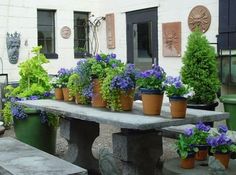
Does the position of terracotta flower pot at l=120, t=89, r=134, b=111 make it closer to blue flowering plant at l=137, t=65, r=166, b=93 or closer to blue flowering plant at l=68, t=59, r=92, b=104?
blue flowering plant at l=137, t=65, r=166, b=93

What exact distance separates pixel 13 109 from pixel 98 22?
4.56 m

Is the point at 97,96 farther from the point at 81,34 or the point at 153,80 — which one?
the point at 81,34

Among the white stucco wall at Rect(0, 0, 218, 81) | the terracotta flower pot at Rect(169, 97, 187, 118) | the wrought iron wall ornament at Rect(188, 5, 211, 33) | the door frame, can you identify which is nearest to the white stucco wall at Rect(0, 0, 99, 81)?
the white stucco wall at Rect(0, 0, 218, 81)

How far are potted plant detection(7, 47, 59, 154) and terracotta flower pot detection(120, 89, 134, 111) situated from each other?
168cm

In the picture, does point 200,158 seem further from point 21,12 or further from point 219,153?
point 21,12

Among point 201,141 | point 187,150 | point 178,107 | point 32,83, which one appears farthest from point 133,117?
point 32,83

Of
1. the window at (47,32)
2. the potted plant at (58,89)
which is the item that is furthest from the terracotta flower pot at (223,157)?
the window at (47,32)

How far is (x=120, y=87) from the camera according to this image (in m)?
3.26

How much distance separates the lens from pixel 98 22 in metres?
8.98

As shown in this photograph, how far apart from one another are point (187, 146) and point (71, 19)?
576 cm

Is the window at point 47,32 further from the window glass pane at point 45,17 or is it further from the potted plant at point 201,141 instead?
the potted plant at point 201,141

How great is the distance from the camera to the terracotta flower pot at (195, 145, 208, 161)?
3.57 meters

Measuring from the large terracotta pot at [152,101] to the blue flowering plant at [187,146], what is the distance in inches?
19.1

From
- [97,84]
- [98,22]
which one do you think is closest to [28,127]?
[97,84]
